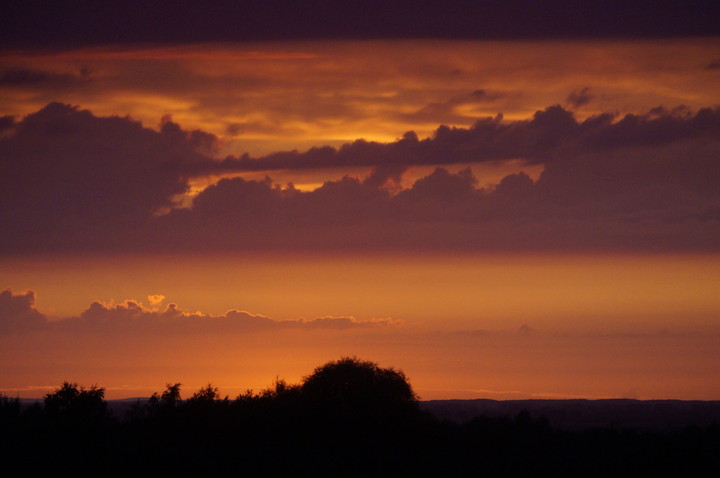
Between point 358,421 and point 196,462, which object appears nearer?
point 196,462

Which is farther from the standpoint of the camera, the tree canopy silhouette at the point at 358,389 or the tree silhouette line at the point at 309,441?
the tree canopy silhouette at the point at 358,389

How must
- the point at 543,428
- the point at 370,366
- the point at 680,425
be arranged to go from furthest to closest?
the point at 680,425 → the point at 543,428 → the point at 370,366

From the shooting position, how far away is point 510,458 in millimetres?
81562

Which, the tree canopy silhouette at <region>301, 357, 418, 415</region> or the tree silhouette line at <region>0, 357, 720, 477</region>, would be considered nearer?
the tree silhouette line at <region>0, 357, 720, 477</region>

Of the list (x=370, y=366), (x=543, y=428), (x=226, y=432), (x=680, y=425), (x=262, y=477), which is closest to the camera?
(x=262, y=477)

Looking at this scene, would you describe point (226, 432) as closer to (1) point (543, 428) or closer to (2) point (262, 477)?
(2) point (262, 477)

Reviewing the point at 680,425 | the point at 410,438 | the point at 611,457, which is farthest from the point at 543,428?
the point at 680,425

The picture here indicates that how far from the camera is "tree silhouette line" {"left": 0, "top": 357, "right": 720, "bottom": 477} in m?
73.1

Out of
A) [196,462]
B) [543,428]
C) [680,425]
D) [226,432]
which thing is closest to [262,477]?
[196,462]

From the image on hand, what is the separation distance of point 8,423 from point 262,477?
22015 mm

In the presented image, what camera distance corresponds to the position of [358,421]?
83250 mm

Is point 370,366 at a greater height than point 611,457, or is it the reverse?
point 370,366

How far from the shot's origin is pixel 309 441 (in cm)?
8056

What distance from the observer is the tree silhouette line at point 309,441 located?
Result: 73.1 meters
